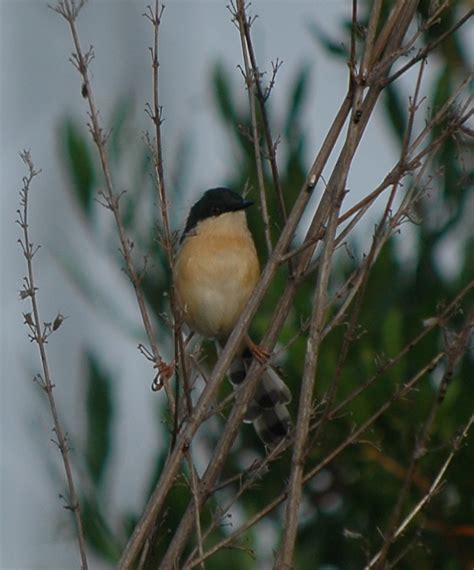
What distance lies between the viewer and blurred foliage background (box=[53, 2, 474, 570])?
6.32m

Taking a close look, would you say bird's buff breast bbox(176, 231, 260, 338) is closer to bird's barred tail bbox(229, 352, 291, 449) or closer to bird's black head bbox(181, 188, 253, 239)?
bird's black head bbox(181, 188, 253, 239)

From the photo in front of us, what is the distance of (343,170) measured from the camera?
370 centimetres

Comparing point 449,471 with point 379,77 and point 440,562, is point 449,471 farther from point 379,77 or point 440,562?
point 379,77

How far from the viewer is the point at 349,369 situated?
6348 millimetres

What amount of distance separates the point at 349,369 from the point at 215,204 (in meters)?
1.02

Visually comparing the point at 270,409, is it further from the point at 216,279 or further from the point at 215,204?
the point at 215,204

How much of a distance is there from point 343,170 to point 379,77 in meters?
0.31

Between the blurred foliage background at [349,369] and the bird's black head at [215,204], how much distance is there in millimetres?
318

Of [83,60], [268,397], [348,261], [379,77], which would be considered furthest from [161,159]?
[348,261]

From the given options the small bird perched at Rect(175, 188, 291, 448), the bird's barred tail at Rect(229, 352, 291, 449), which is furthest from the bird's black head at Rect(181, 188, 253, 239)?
the bird's barred tail at Rect(229, 352, 291, 449)

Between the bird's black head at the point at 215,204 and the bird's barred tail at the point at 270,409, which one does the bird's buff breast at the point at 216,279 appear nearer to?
the bird's black head at the point at 215,204

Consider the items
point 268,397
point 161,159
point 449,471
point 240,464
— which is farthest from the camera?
point 240,464

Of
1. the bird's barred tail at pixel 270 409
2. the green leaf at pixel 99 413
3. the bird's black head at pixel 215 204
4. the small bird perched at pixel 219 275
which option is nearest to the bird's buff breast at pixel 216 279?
the small bird perched at pixel 219 275

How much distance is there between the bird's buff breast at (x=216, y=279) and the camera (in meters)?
5.93
